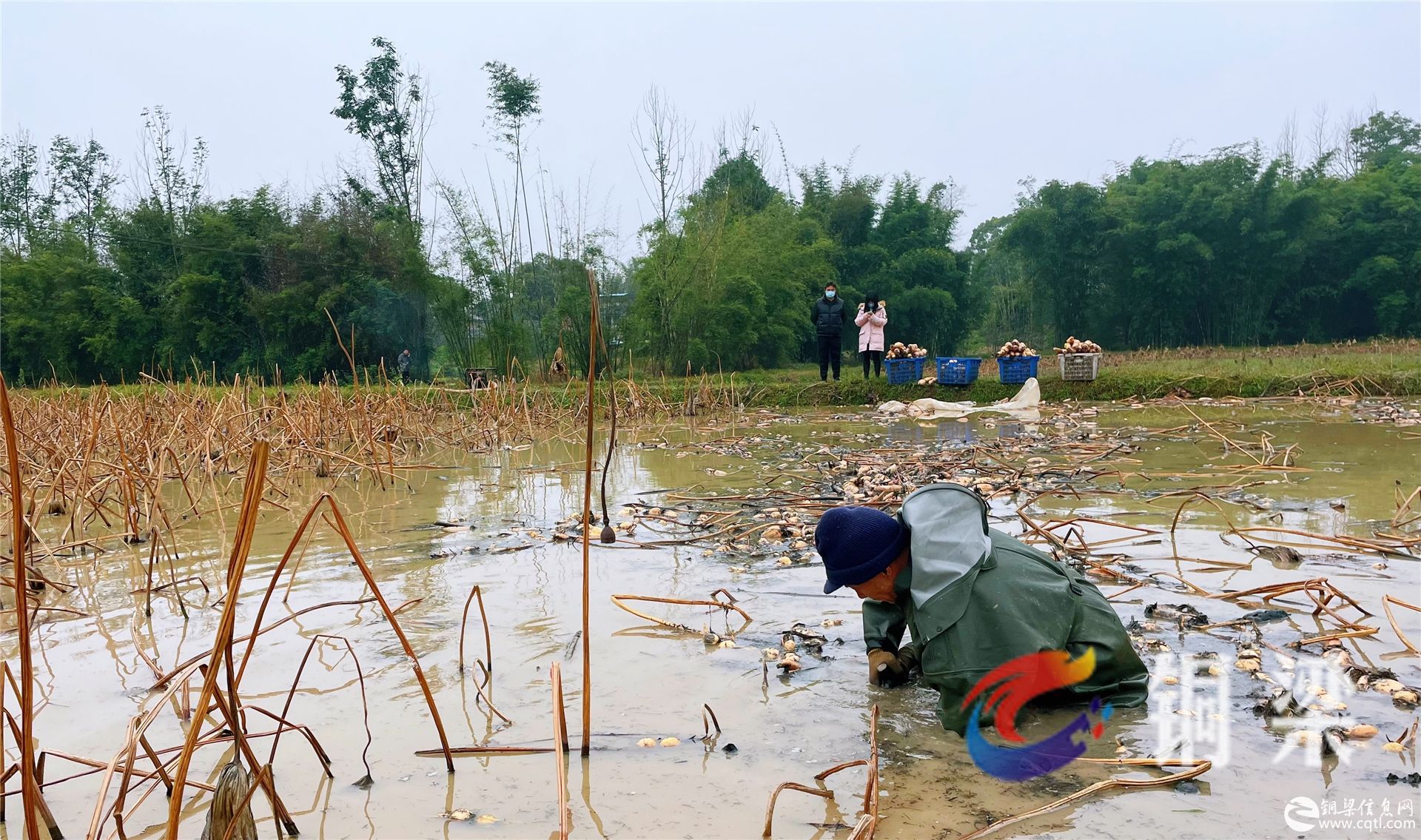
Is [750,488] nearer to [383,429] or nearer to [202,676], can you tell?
[383,429]

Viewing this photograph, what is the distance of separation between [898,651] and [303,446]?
15.9 ft

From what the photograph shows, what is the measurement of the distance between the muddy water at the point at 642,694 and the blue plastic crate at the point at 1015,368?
25.5 feet

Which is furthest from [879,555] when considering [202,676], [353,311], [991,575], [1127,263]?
[1127,263]

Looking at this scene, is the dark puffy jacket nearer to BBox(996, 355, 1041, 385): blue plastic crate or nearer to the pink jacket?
the pink jacket

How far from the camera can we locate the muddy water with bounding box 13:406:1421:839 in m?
2.09

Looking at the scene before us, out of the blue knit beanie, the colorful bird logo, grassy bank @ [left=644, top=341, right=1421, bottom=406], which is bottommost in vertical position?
the colorful bird logo

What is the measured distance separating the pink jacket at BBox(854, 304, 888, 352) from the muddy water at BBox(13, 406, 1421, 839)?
352 inches

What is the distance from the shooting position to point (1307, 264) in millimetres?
23031

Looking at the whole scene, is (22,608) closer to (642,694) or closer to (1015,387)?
(642,694)

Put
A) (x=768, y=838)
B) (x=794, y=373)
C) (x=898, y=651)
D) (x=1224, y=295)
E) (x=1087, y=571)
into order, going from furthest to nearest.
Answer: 1. (x=1224, y=295)
2. (x=794, y=373)
3. (x=1087, y=571)
4. (x=898, y=651)
5. (x=768, y=838)

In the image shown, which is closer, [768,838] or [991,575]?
[768,838]

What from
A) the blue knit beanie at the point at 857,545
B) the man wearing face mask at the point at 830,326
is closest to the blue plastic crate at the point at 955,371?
the man wearing face mask at the point at 830,326

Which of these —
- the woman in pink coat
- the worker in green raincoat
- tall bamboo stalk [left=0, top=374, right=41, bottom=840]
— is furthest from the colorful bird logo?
the woman in pink coat

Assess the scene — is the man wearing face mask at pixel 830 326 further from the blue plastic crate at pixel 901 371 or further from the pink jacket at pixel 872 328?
the blue plastic crate at pixel 901 371
